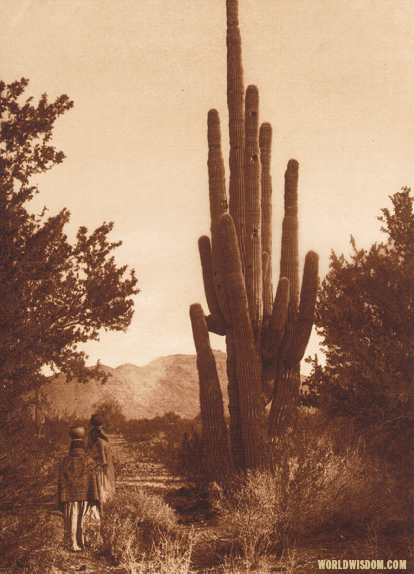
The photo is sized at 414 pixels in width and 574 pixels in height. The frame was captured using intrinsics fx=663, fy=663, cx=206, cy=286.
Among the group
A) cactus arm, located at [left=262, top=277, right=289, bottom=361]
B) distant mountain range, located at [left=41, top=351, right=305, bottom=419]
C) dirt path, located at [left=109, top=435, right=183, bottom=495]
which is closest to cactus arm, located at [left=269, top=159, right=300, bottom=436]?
cactus arm, located at [left=262, top=277, right=289, bottom=361]

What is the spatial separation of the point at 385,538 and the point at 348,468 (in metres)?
1.79

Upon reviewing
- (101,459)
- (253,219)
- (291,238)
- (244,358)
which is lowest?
(101,459)

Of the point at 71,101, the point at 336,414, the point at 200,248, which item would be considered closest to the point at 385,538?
the point at 336,414

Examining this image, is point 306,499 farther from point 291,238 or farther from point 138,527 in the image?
point 291,238

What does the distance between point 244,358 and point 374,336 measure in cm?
303

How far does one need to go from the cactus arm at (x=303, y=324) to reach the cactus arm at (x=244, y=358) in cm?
73

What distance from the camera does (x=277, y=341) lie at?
13273mm

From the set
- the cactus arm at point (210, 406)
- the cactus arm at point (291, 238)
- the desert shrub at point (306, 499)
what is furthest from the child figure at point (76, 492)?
the cactus arm at point (291, 238)

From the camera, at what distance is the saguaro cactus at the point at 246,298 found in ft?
41.7

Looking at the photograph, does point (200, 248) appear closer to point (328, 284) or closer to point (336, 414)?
point (328, 284)

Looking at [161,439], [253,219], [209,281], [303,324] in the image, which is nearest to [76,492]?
[303,324]

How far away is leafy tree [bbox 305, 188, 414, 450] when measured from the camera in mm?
12586

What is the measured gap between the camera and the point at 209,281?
14.5 meters

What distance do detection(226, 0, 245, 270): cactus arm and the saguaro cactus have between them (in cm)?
2
